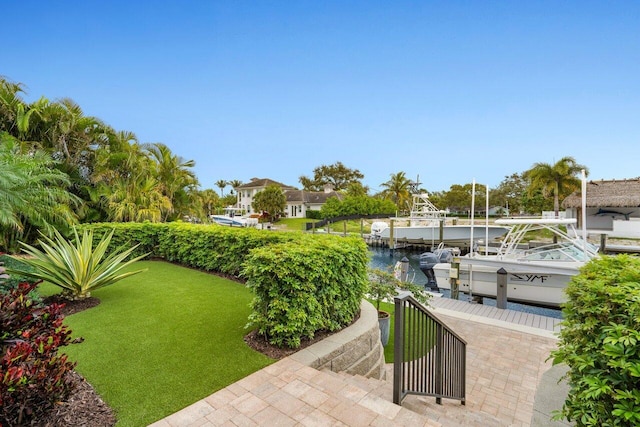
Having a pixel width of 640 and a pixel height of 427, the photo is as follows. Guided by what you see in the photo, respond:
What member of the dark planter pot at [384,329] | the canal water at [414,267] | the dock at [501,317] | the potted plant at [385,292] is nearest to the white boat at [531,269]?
the canal water at [414,267]

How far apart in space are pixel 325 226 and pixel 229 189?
53.9 meters

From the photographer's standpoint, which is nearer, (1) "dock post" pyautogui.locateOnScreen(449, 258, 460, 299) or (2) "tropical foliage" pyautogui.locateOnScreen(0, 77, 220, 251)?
(1) "dock post" pyautogui.locateOnScreen(449, 258, 460, 299)

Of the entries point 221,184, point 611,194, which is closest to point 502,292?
point 611,194

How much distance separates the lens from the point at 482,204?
5584 cm

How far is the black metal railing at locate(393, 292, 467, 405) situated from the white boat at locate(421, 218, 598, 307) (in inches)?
303

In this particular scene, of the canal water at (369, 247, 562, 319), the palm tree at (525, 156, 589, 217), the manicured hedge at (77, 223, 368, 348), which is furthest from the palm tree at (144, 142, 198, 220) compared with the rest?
the palm tree at (525, 156, 589, 217)

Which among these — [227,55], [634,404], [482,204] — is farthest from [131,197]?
[482,204]

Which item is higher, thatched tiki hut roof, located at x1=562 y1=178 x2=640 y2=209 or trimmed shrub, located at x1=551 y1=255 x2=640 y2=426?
thatched tiki hut roof, located at x1=562 y1=178 x2=640 y2=209

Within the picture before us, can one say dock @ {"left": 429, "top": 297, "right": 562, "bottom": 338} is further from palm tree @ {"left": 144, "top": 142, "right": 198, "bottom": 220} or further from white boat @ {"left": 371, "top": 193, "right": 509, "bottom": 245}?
white boat @ {"left": 371, "top": 193, "right": 509, "bottom": 245}

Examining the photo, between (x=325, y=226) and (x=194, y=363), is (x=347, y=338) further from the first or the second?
(x=325, y=226)

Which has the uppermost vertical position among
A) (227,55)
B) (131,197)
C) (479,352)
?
(227,55)

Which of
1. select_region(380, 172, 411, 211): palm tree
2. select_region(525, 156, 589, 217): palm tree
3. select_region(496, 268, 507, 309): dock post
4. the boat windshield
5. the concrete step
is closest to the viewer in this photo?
the concrete step

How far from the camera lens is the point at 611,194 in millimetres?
21906

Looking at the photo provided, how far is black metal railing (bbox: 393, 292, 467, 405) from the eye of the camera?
2744 millimetres
